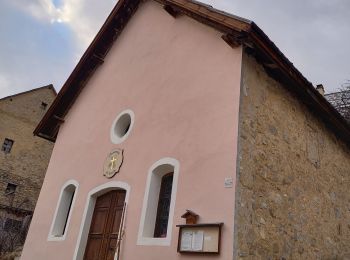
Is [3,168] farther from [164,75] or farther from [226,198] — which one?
[226,198]

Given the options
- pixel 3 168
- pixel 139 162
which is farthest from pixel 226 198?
pixel 3 168

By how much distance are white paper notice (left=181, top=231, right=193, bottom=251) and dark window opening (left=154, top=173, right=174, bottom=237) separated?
33.4 inches

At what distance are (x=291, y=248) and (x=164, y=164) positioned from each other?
243 cm

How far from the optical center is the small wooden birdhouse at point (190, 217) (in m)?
4.95

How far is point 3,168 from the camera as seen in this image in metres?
19.2

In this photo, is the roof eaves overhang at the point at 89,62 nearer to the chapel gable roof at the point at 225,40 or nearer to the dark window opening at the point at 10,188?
the chapel gable roof at the point at 225,40

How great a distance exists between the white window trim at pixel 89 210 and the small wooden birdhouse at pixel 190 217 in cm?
171

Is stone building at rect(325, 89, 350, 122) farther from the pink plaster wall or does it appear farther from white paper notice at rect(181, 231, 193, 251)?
white paper notice at rect(181, 231, 193, 251)

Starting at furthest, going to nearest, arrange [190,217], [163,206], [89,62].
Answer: [89,62]
[163,206]
[190,217]

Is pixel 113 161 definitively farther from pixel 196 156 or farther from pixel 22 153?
pixel 22 153

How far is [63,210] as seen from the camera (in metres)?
8.19

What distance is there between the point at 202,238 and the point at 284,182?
6.39 feet

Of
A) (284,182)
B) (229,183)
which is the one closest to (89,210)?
(229,183)

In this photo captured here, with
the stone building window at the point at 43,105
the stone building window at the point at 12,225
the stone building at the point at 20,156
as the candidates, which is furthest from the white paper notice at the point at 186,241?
the stone building window at the point at 43,105
